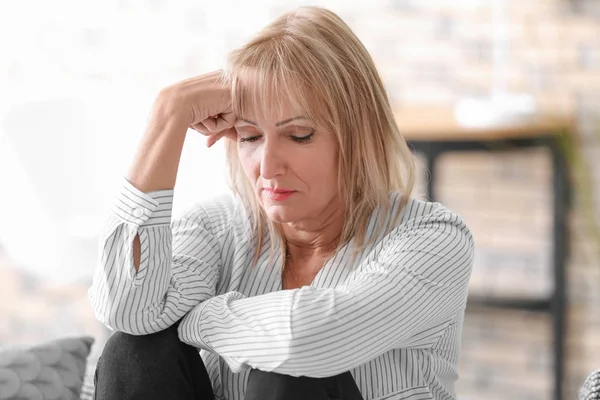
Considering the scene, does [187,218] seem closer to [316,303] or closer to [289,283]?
[289,283]

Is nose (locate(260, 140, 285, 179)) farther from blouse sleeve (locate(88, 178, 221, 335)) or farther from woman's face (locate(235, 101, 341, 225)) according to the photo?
blouse sleeve (locate(88, 178, 221, 335))

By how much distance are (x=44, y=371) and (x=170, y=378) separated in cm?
32

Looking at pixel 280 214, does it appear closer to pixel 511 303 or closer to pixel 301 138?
pixel 301 138

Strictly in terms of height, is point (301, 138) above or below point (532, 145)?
above

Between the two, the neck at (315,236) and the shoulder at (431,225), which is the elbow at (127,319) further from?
the shoulder at (431,225)

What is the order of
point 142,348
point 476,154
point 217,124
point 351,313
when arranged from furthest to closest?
1. point 476,154
2. point 217,124
3. point 142,348
4. point 351,313

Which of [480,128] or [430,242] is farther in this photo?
[480,128]

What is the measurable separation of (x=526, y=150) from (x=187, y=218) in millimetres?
1710

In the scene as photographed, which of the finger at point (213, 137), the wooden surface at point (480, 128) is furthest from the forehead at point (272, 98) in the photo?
the wooden surface at point (480, 128)

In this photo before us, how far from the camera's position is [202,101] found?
5.34ft

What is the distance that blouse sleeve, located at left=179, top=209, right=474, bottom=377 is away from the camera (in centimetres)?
143

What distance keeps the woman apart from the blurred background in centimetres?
124

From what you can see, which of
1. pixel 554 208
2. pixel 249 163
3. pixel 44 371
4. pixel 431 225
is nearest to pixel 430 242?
pixel 431 225

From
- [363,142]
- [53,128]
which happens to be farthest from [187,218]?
[53,128]
